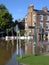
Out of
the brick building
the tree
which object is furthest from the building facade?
the tree

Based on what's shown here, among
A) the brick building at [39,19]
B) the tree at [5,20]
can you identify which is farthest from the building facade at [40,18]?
the tree at [5,20]

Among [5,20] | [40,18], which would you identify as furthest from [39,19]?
[5,20]

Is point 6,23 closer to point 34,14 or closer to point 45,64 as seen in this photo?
point 34,14

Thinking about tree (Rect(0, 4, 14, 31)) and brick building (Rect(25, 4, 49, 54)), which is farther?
tree (Rect(0, 4, 14, 31))

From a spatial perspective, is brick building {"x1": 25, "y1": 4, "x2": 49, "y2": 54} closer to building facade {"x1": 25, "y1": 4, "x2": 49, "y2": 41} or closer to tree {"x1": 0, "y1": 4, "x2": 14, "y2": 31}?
building facade {"x1": 25, "y1": 4, "x2": 49, "y2": 41}

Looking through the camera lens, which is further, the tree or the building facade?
the tree

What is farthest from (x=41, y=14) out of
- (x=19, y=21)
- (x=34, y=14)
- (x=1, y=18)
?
(x=19, y=21)

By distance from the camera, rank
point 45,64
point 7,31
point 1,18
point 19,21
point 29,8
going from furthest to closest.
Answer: point 19,21
point 1,18
point 7,31
point 29,8
point 45,64

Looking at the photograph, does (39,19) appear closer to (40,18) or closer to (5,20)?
(40,18)

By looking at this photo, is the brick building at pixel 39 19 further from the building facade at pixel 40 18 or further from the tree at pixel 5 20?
the tree at pixel 5 20

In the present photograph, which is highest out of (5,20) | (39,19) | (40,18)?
(40,18)

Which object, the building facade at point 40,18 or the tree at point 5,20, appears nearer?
the building facade at point 40,18

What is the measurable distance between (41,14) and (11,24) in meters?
15.7

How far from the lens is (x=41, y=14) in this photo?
2677 inches
